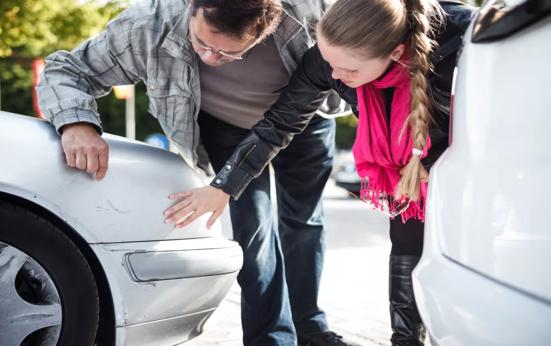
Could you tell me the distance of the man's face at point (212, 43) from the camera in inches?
86.7

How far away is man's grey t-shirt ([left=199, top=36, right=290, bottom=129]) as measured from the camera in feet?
8.38

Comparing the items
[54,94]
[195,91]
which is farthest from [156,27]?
[54,94]

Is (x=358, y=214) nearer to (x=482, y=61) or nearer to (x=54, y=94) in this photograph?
(x=54, y=94)

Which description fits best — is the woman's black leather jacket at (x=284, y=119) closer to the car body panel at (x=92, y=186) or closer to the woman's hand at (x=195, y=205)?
the woman's hand at (x=195, y=205)

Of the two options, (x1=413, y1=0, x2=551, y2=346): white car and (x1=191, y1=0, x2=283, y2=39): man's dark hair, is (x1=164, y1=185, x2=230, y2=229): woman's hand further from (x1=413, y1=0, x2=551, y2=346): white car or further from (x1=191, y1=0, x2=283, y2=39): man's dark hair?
(x1=413, y1=0, x2=551, y2=346): white car

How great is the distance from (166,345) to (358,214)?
7.77 metres

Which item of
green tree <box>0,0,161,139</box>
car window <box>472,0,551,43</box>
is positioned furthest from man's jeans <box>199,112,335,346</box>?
green tree <box>0,0,161,139</box>

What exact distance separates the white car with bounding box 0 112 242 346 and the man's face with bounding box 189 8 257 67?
0.38 meters

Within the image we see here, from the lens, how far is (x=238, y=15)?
2.16 metres

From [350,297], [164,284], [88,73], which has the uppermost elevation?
[88,73]

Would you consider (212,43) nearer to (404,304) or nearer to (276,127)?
(276,127)

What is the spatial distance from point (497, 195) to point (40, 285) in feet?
4.27

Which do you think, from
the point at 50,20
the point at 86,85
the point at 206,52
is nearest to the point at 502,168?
the point at 206,52

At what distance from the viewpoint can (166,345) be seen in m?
2.25
